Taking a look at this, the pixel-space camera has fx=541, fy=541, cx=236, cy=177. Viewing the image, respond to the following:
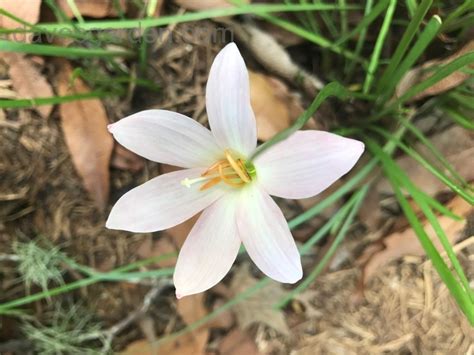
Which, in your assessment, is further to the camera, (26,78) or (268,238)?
(26,78)

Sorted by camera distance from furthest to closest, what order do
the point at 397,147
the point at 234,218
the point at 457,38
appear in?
the point at 397,147, the point at 457,38, the point at 234,218

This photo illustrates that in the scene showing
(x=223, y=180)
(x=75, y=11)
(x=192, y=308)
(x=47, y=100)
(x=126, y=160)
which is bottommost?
(x=192, y=308)

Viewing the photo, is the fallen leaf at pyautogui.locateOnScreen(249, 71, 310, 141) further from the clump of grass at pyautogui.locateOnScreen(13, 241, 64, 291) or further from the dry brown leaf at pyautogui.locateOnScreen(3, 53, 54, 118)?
the clump of grass at pyautogui.locateOnScreen(13, 241, 64, 291)

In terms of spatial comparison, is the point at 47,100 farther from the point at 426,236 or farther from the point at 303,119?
the point at 426,236

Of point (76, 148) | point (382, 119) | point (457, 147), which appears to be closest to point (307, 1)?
point (382, 119)

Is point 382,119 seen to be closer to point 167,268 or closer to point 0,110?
point 167,268

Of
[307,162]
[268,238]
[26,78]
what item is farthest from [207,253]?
[26,78]

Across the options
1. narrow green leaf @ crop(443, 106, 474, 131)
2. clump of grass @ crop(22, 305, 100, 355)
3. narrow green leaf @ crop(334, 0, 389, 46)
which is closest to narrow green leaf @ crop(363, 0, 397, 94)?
narrow green leaf @ crop(334, 0, 389, 46)
